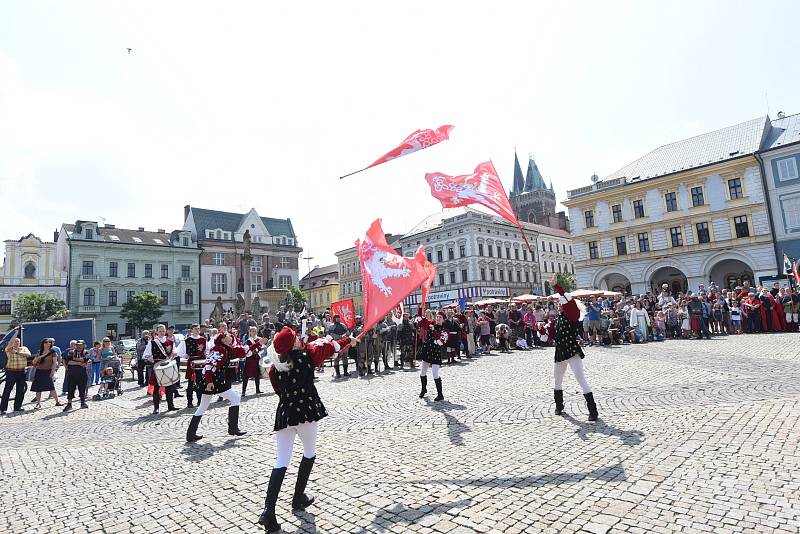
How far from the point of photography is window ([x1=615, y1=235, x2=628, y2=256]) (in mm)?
43709

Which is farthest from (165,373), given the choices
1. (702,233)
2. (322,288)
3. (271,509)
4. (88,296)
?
(322,288)

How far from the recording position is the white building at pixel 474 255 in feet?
209

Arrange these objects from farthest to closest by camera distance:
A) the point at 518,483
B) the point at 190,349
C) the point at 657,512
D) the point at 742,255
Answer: the point at 742,255, the point at 190,349, the point at 518,483, the point at 657,512

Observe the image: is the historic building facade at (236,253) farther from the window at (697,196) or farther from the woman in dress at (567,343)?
the woman in dress at (567,343)

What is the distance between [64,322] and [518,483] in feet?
85.0

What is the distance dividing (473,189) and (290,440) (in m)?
6.42

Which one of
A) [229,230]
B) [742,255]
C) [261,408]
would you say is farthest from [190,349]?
[229,230]

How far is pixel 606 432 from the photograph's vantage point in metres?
6.53

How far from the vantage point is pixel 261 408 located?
34.1 feet

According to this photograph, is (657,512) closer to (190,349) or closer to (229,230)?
(190,349)

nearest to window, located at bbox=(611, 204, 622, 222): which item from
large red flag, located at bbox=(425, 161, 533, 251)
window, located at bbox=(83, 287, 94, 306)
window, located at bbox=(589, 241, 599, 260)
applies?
window, located at bbox=(589, 241, 599, 260)

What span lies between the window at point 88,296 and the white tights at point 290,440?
61856 millimetres

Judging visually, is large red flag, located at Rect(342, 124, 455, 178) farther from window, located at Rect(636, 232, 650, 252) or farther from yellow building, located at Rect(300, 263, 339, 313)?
yellow building, located at Rect(300, 263, 339, 313)

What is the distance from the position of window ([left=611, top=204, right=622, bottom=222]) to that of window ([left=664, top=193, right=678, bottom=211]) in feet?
12.9
